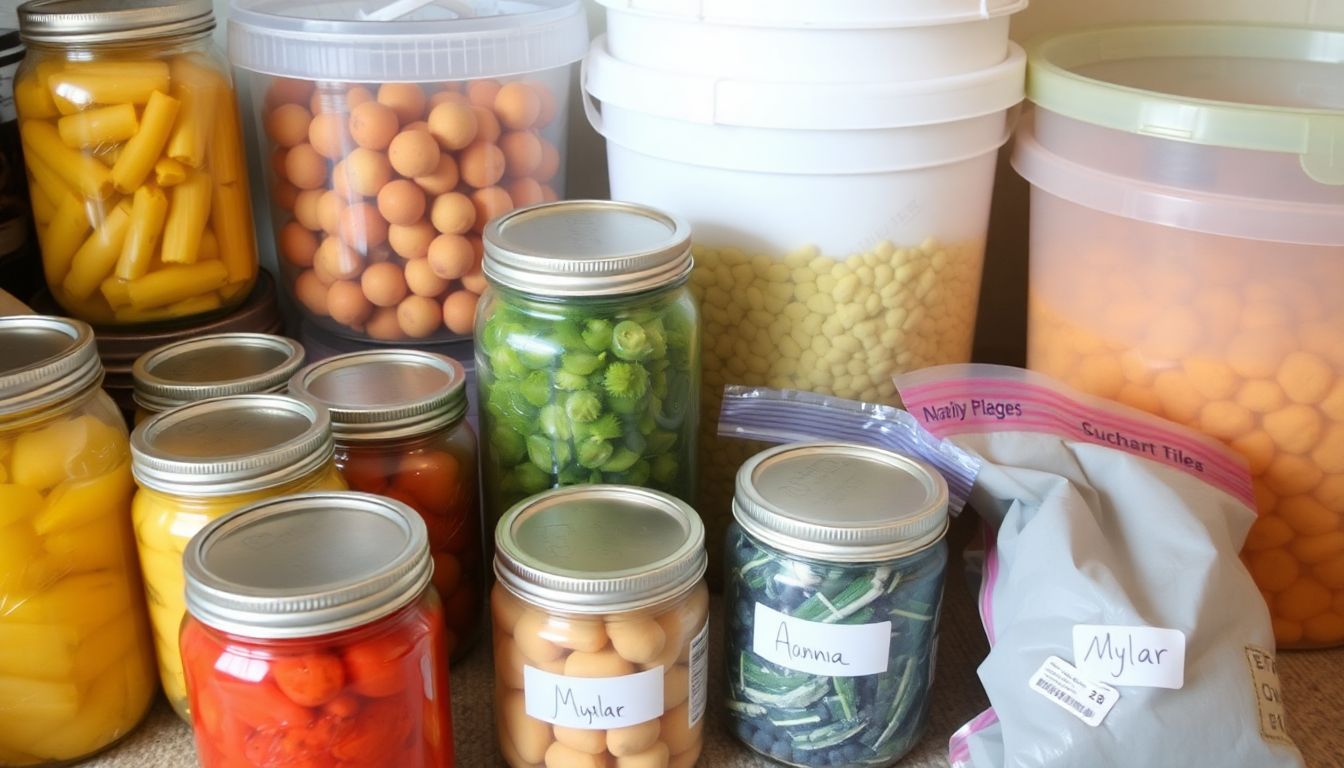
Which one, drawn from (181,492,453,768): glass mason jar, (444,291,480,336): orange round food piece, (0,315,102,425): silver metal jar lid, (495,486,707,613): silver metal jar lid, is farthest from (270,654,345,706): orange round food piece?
(444,291,480,336): orange round food piece

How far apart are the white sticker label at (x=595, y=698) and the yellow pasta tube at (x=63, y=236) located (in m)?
0.52

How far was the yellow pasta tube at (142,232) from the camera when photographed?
Result: 93 cm

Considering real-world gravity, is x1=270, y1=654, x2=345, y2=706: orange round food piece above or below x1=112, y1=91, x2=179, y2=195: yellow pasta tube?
below

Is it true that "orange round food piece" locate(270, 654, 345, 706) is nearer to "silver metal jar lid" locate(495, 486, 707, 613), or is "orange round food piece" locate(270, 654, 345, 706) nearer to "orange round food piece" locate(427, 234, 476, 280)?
"silver metal jar lid" locate(495, 486, 707, 613)

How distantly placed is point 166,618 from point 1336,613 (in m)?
0.84

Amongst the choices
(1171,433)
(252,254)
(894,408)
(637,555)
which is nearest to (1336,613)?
(1171,433)

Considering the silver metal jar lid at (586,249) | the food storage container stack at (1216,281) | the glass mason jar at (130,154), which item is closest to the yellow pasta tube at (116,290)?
the glass mason jar at (130,154)

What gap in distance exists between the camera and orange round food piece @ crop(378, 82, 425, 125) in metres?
0.93

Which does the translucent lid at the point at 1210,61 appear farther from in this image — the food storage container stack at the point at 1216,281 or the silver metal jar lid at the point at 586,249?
the silver metal jar lid at the point at 586,249

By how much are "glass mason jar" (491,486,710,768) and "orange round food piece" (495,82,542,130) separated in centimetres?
34

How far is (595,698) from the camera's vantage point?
72 centimetres

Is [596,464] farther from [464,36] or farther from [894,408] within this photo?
[464,36]

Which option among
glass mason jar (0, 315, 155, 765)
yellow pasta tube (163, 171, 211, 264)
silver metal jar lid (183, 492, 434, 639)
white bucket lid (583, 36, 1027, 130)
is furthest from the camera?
yellow pasta tube (163, 171, 211, 264)

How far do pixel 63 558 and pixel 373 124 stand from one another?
0.38 meters
